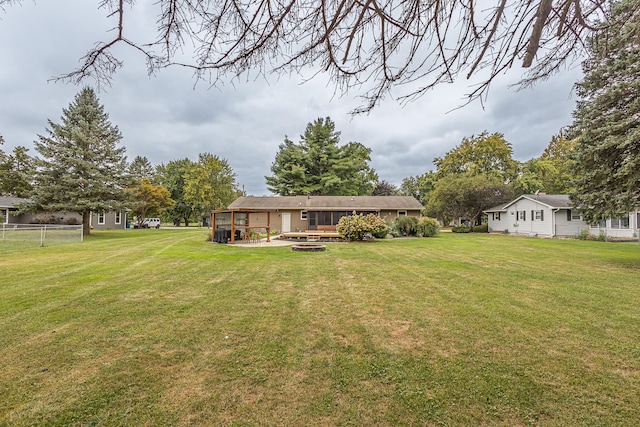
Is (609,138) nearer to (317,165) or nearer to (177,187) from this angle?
(317,165)

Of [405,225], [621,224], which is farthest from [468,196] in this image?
[405,225]

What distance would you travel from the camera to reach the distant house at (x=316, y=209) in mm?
22656

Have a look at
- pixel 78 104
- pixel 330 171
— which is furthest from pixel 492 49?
pixel 330 171

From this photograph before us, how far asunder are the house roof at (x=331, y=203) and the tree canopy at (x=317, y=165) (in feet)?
25.1

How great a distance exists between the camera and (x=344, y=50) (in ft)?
8.80

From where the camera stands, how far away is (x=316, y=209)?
22.5 m

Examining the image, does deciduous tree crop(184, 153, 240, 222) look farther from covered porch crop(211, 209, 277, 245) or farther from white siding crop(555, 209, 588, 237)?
white siding crop(555, 209, 588, 237)

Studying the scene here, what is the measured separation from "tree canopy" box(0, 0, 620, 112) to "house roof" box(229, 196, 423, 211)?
19.8 m

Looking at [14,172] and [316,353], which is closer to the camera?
[316,353]

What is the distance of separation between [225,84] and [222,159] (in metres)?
40.8

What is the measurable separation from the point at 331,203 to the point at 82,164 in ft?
60.8

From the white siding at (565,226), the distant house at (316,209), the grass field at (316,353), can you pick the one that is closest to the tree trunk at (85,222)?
the distant house at (316,209)

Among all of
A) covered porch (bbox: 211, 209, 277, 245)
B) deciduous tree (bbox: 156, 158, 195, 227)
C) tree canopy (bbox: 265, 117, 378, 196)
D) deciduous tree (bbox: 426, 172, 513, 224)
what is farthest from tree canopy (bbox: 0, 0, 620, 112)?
deciduous tree (bbox: 156, 158, 195, 227)

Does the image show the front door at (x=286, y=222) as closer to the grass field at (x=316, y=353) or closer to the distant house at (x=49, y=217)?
the distant house at (x=49, y=217)
